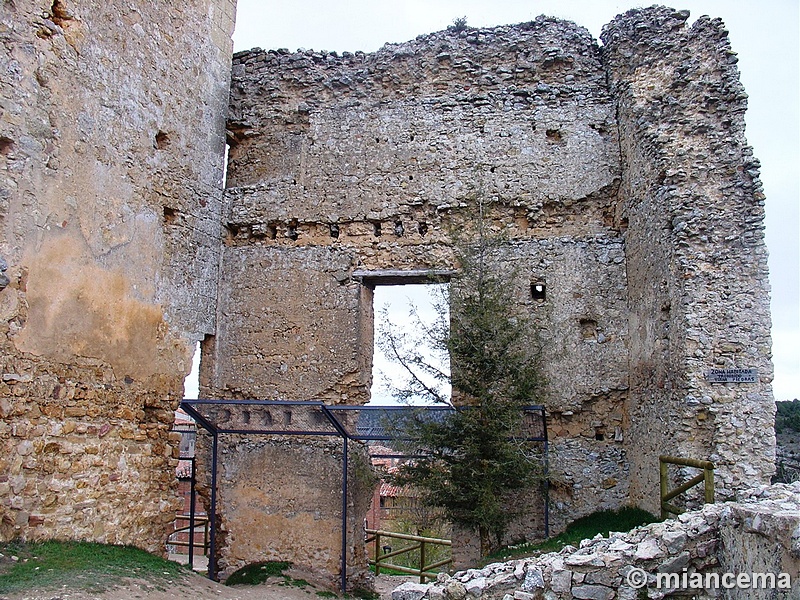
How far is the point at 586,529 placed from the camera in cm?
805

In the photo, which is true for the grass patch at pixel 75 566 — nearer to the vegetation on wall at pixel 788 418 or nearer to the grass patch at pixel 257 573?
the grass patch at pixel 257 573

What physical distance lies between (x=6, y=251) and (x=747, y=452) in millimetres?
7108

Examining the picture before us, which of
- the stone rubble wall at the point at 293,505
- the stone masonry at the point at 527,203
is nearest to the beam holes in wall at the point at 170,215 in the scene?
the stone masonry at the point at 527,203

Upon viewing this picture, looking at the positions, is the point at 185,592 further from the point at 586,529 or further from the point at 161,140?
the point at 161,140

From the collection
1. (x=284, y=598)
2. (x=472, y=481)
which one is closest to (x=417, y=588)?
(x=472, y=481)

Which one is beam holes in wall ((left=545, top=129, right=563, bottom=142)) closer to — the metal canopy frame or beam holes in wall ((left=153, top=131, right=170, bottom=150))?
the metal canopy frame

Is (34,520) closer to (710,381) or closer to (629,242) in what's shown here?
(710,381)

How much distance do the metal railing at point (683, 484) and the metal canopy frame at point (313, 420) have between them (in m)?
1.56

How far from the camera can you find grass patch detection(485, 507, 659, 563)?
7.45 meters

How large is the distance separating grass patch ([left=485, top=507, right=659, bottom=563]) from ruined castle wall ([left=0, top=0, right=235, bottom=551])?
158 inches

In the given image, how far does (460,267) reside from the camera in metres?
8.85

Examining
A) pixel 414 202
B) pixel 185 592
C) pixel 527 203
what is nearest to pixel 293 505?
pixel 185 592

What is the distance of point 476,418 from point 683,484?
6.81ft

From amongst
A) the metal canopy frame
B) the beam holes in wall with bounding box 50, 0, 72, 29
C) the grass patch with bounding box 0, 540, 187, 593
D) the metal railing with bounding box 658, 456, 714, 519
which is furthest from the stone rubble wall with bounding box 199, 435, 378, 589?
the beam holes in wall with bounding box 50, 0, 72, 29
